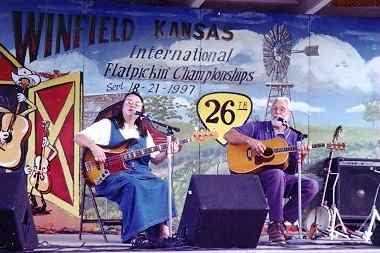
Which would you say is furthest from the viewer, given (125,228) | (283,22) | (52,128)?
(283,22)

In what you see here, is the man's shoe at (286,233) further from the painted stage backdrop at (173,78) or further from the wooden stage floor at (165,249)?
the painted stage backdrop at (173,78)

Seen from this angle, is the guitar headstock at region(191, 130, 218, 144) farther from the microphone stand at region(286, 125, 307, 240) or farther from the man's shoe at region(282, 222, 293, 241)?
the man's shoe at region(282, 222, 293, 241)

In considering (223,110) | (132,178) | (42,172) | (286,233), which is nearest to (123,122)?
(132,178)

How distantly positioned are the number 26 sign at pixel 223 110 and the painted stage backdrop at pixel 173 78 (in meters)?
0.01

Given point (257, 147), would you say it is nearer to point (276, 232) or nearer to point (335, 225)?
point (276, 232)

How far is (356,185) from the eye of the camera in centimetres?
781

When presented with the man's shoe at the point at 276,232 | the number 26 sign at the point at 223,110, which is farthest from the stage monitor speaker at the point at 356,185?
the number 26 sign at the point at 223,110

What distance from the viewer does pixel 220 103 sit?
7984mm

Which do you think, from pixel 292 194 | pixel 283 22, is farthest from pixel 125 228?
pixel 283 22

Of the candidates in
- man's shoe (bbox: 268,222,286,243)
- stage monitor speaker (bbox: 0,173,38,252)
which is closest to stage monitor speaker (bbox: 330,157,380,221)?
man's shoe (bbox: 268,222,286,243)

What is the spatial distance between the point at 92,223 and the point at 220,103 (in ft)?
6.15

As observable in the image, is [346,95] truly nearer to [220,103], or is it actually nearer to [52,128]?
[220,103]

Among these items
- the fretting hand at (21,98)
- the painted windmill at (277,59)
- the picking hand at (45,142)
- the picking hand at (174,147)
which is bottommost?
the picking hand at (174,147)

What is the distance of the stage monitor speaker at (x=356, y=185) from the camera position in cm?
775
